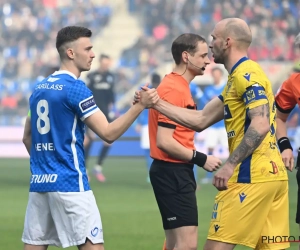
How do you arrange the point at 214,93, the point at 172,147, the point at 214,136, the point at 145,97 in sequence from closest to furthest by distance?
the point at 145,97 → the point at 172,147 → the point at 214,136 → the point at 214,93

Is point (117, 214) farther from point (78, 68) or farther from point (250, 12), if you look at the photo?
point (250, 12)

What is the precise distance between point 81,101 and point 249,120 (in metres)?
1.18

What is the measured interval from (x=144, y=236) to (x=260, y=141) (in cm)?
408

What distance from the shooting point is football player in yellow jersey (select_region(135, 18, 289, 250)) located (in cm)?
525

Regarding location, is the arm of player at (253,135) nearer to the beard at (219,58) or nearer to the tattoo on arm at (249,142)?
the tattoo on arm at (249,142)

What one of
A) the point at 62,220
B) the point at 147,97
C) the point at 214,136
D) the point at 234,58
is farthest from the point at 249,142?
the point at 214,136

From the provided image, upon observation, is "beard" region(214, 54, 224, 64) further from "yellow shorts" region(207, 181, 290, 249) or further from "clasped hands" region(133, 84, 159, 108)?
"yellow shorts" region(207, 181, 290, 249)

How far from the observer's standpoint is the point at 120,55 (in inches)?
1000

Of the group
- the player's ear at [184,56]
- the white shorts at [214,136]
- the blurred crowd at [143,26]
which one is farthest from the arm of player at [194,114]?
the blurred crowd at [143,26]

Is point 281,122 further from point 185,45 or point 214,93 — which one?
point 214,93

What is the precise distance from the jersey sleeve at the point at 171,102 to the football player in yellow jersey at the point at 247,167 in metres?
0.86

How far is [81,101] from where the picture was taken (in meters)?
5.38

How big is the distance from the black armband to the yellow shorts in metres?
0.65

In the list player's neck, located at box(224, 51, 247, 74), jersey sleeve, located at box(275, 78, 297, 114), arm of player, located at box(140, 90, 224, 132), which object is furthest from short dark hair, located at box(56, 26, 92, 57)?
jersey sleeve, located at box(275, 78, 297, 114)
